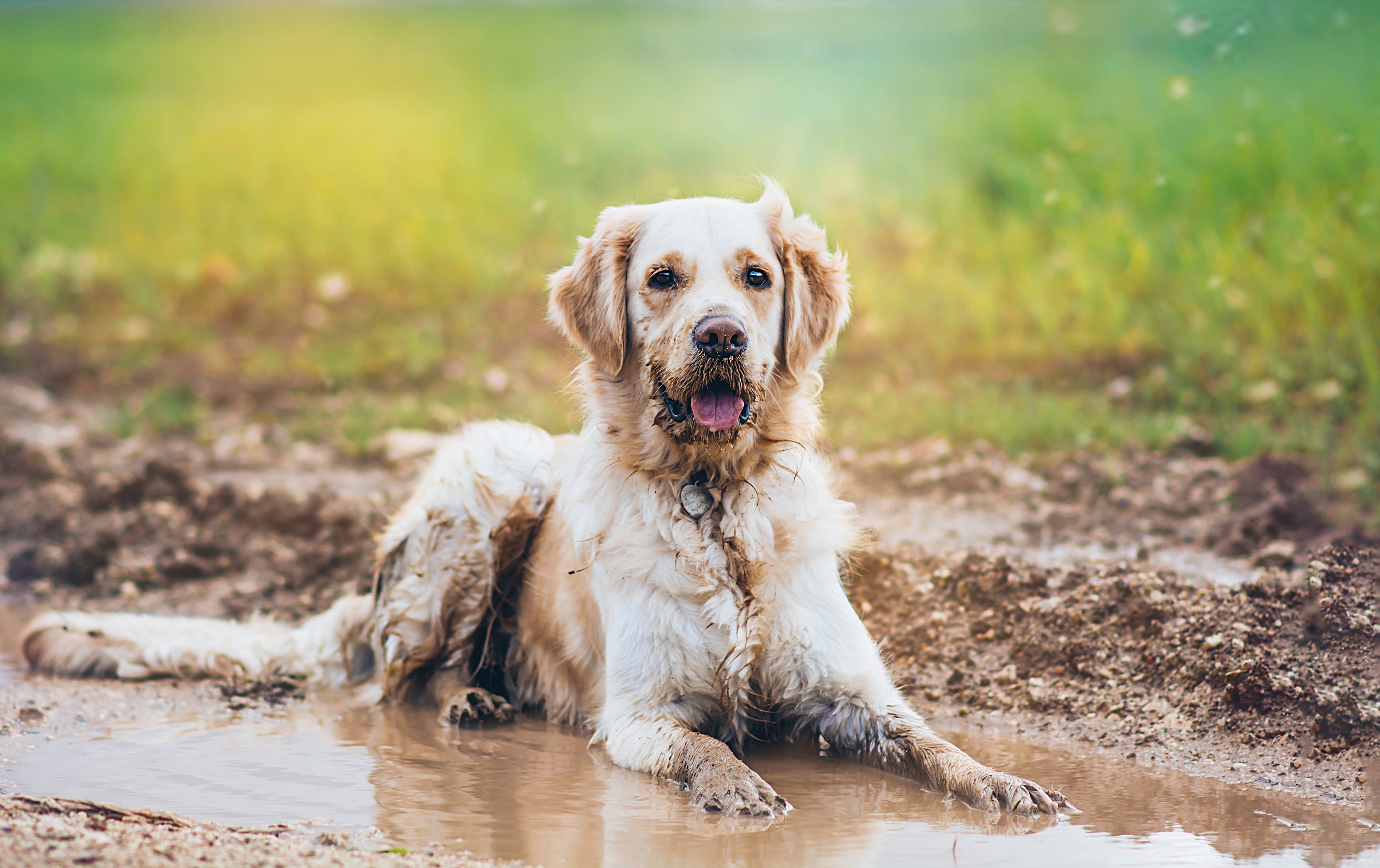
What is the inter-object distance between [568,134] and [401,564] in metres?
8.58

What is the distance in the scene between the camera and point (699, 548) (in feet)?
12.9

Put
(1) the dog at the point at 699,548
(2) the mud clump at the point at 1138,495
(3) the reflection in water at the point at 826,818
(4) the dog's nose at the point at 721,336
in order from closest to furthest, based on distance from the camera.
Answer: (3) the reflection in water at the point at 826,818 → (4) the dog's nose at the point at 721,336 → (1) the dog at the point at 699,548 → (2) the mud clump at the point at 1138,495

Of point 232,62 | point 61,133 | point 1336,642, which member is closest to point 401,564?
point 1336,642

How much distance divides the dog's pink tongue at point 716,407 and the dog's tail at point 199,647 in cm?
191

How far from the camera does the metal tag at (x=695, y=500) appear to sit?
13.1 feet

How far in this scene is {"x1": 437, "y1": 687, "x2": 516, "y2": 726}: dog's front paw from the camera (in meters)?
4.41

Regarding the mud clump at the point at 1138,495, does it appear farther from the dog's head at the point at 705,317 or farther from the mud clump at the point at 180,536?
the mud clump at the point at 180,536

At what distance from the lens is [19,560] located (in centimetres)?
633

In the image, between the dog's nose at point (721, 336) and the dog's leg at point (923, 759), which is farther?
the dog's nose at point (721, 336)

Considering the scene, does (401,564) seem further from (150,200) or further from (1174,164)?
(150,200)

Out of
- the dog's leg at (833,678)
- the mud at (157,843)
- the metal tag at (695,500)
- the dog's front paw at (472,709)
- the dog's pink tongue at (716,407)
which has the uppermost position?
the dog's pink tongue at (716,407)

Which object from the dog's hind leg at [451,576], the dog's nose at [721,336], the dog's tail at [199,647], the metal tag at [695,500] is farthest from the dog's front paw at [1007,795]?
the dog's tail at [199,647]

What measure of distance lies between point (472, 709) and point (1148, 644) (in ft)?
8.26

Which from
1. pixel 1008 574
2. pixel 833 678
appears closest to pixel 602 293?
pixel 833 678
